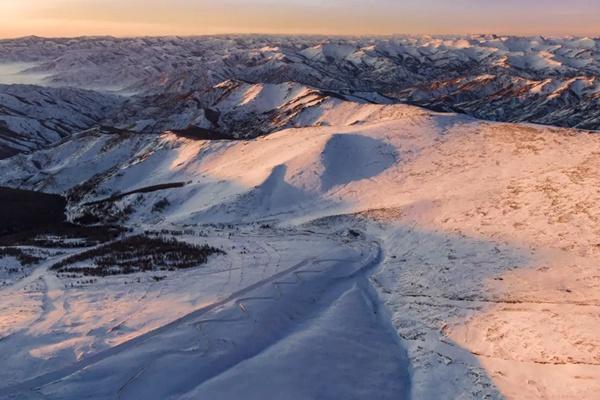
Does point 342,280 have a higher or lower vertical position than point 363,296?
higher

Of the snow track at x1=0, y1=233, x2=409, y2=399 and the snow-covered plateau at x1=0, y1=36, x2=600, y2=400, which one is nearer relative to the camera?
the snow track at x1=0, y1=233, x2=409, y2=399

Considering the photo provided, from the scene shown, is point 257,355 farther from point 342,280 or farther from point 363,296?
point 342,280

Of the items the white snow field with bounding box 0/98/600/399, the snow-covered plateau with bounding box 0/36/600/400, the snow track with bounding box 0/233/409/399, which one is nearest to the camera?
the snow track with bounding box 0/233/409/399

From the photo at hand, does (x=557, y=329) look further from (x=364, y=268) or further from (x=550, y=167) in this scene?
(x=550, y=167)

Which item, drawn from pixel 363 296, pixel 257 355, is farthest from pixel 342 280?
pixel 257 355

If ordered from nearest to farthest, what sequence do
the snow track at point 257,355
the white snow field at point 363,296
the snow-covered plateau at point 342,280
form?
1. the snow track at point 257,355
2. the white snow field at point 363,296
3. the snow-covered plateau at point 342,280

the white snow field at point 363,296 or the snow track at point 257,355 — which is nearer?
the snow track at point 257,355

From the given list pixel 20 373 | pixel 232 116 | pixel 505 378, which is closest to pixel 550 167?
pixel 505 378

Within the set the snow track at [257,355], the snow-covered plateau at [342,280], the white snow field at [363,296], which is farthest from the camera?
the snow-covered plateau at [342,280]
